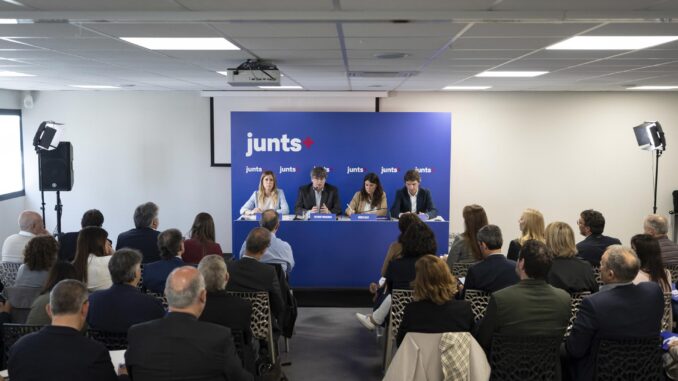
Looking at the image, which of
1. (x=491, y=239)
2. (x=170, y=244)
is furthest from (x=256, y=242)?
(x=491, y=239)

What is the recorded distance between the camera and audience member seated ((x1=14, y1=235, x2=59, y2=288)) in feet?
13.3

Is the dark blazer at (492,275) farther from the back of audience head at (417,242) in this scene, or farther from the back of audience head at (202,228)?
the back of audience head at (202,228)

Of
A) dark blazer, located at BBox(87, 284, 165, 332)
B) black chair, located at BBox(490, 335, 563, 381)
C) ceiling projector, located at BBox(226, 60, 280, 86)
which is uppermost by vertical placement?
ceiling projector, located at BBox(226, 60, 280, 86)

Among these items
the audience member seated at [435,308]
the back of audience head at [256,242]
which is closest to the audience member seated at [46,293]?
the back of audience head at [256,242]

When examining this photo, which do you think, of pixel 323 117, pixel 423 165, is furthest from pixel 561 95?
pixel 323 117

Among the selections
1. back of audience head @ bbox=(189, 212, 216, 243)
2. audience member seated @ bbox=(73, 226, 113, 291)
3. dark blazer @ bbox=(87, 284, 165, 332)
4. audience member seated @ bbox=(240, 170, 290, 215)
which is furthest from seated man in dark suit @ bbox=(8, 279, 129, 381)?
audience member seated @ bbox=(240, 170, 290, 215)

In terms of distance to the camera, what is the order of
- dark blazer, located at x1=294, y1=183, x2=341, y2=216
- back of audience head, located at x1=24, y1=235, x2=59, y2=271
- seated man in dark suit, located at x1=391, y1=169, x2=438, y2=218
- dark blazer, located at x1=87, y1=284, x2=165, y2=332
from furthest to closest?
dark blazer, located at x1=294, y1=183, x2=341, y2=216
seated man in dark suit, located at x1=391, y1=169, x2=438, y2=218
back of audience head, located at x1=24, y1=235, x2=59, y2=271
dark blazer, located at x1=87, y1=284, x2=165, y2=332

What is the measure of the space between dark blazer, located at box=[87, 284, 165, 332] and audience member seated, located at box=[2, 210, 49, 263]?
7.43ft

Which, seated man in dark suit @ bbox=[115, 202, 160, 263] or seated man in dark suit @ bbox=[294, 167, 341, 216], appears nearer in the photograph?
seated man in dark suit @ bbox=[115, 202, 160, 263]

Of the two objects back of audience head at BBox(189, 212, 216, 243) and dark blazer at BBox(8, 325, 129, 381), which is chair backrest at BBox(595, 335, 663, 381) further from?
back of audience head at BBox(189, 212, 216, 243)

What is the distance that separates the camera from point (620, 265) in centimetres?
330

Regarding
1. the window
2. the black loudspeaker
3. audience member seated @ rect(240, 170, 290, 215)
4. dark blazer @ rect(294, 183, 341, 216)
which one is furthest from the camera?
the window

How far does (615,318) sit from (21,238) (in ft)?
16.2

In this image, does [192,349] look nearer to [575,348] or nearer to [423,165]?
[575,348]
